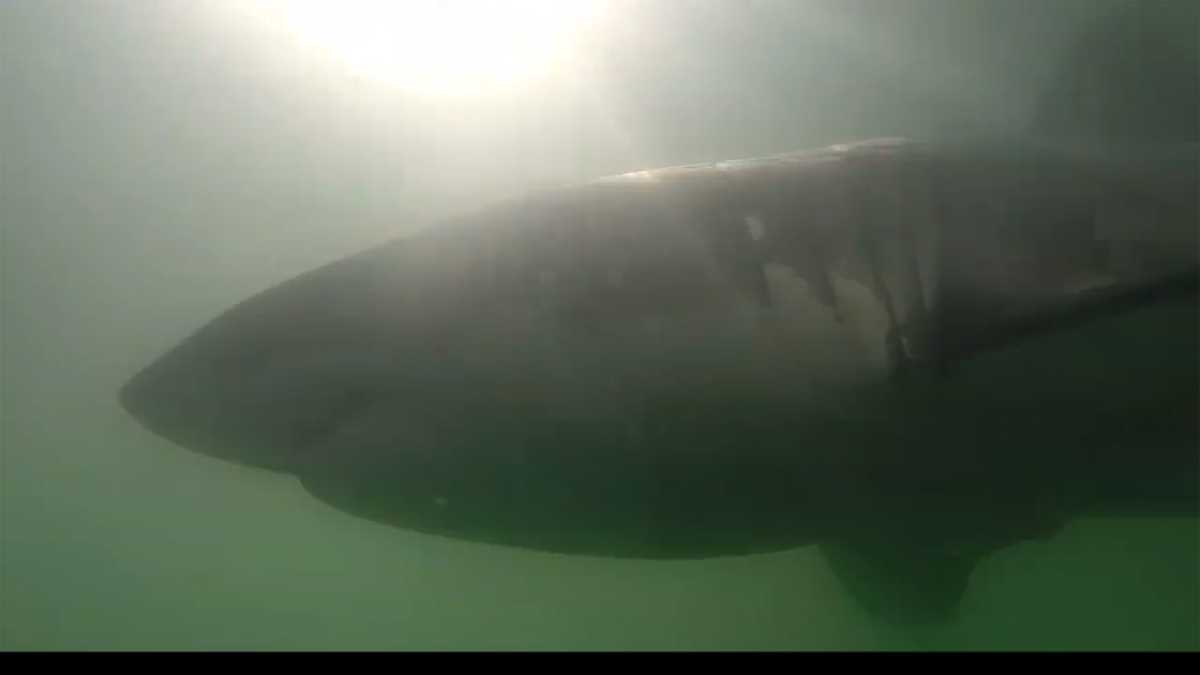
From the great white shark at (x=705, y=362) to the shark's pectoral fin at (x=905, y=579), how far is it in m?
1.28

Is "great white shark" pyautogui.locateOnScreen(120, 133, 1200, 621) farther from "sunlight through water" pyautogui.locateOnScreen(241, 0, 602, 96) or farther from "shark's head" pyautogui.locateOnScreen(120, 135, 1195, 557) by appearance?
"sunlight through water" pyautogui.locateOnScreen(241, 0, 602, 96)

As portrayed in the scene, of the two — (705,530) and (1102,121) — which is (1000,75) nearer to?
(1102,121)

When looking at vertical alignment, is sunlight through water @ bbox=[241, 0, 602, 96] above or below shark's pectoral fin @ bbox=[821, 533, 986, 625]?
above

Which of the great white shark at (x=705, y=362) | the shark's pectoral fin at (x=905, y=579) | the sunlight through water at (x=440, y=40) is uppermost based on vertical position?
the sunlight through water at (x=440, y=40)

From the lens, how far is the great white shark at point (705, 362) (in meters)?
1.88

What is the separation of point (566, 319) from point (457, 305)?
0.26 metres

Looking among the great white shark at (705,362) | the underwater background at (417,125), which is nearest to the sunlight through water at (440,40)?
the underwater background at (417,125)

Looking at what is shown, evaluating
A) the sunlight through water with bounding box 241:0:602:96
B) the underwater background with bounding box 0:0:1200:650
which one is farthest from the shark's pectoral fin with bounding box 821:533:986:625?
the sunlight through water with bounding box 241:0:602:96

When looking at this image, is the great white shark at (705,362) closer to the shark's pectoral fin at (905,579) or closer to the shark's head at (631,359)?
the shark's head at (631,359)

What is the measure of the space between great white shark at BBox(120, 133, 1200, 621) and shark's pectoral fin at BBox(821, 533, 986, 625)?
128cm

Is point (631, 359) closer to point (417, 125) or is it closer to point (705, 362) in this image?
point (705, 362)

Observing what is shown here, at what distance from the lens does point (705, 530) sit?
206 centimetres

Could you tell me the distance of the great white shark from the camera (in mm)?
1878

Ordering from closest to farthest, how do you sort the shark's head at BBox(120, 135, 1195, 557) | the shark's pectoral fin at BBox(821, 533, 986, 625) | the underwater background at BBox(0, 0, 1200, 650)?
the shark's head at BBox(120, 135, 1195, 557), the shark's pectoral fin at BBox(821, 533, 986, 625), the underwater background at BBox(0, 0, 1200, 650)
